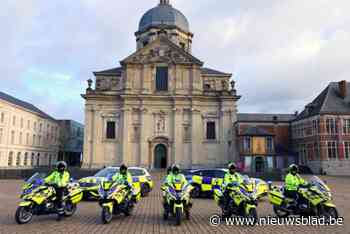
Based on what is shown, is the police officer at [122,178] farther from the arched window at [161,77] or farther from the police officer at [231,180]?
the arched window at [161,77]

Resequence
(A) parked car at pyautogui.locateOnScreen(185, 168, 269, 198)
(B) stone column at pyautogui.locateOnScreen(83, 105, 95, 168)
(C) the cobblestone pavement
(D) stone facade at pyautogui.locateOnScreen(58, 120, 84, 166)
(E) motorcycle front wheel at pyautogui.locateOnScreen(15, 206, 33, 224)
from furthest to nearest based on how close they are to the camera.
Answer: (D) stone facade at pyautogui.locateOnScreen(58, 120, 84, 166), (B) stone column at pyautogui.locateOnScreen(83, 105, 95, 168), (A) parked car at pyautogui.locateOnScreen(185, 168, 269, 198), (E) motorcycle front wheel at pyautogui.locateOnScreen(15, 206, 33, 224), (C) the cobblestone pavement

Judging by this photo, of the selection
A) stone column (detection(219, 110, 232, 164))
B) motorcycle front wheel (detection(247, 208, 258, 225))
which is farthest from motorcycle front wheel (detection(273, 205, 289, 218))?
stone column (detection(219, 110, 232, 164))

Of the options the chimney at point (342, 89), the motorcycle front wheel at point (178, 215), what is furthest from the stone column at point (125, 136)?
the motorcycle front wheel at point (178, 215)

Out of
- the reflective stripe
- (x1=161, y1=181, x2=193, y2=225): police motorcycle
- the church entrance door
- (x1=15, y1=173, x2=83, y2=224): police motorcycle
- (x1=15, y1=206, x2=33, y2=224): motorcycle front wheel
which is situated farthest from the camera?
the church entrance door

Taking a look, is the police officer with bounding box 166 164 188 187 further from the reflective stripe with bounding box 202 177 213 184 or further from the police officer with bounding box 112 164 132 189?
the reflective stripe with bounding box 202 177 213 184

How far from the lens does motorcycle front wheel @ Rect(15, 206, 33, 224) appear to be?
8.45m

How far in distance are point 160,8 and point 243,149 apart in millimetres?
29572

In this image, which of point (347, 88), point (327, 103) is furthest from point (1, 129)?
point (347, 88)

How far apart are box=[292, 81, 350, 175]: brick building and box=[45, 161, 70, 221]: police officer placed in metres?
36.2

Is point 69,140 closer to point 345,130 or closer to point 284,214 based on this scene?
point 345,130

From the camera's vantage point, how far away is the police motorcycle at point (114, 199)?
8.84 meters

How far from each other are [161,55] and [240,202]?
34301 mm

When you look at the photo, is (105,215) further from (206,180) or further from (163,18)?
(163,18)

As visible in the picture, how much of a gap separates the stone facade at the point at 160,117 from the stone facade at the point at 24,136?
13.5 m
